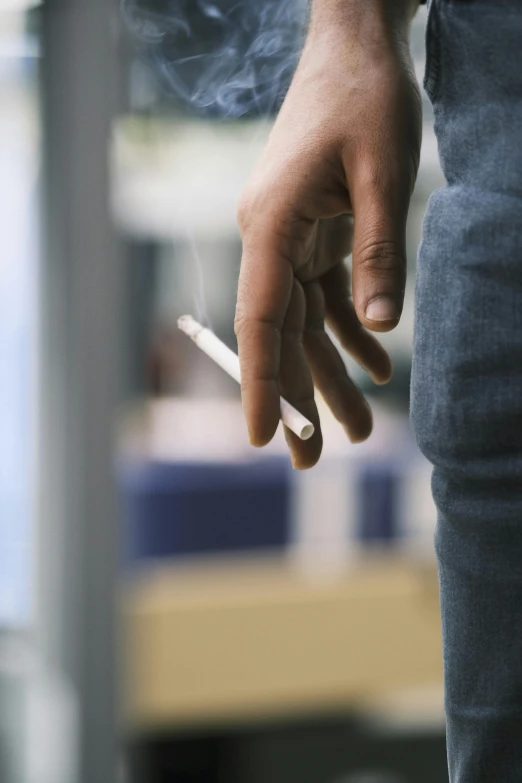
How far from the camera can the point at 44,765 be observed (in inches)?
79.0

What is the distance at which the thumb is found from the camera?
1.55 ft

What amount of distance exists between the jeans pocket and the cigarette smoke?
0.63 feet

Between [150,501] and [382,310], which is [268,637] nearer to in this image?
[150,501]

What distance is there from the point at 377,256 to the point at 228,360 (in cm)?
10

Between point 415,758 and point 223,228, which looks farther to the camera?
point 415,758

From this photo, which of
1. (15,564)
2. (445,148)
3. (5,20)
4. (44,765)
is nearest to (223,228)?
(5,20)

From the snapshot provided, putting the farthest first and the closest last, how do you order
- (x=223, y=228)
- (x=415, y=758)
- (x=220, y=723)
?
1. (x=415, y=758)
2. (x=220, y=723)
3. (x=223, y=228)

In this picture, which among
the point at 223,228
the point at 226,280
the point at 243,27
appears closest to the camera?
the point at 243,27

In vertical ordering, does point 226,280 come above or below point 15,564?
above

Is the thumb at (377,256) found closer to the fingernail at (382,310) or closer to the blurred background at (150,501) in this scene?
the fingernail at (382,310)

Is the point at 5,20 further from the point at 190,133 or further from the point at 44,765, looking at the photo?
the point at 44,765

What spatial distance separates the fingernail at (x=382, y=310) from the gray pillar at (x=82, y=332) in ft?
4.63

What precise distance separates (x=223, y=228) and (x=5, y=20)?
1.71 feet

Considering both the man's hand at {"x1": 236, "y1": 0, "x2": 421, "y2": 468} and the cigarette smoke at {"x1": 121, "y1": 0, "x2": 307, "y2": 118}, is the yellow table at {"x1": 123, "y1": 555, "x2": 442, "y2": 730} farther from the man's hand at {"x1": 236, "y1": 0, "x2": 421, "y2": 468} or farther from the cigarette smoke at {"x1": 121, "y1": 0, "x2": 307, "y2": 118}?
the man's hand at {"x1": 236, "y1": 0, "x2": 421, "y2": 468}
